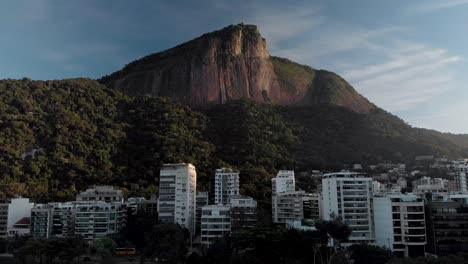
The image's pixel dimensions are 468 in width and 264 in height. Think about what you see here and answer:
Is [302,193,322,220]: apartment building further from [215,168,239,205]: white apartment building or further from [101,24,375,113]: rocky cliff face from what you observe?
[101,24,375,113]: rocky cliff face

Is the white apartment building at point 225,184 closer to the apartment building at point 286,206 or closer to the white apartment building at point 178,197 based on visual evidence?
the apartment building at point 286,206

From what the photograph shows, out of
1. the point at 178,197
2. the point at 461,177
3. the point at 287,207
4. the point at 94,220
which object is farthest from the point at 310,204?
the point at 461,177

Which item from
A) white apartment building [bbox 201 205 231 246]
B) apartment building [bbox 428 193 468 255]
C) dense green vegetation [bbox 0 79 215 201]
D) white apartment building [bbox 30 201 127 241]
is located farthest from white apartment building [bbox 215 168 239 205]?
apartment building [bbox 428 193 468 255]

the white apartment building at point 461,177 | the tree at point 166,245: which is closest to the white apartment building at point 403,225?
the tree at point 166,245

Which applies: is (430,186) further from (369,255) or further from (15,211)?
(15,211)

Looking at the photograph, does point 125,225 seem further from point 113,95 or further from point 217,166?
point 113,95

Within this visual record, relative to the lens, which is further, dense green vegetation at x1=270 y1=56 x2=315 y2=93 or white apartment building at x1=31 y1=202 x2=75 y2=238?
dense green vegetation at x1=270 y1=56 x2=315 y2=93
